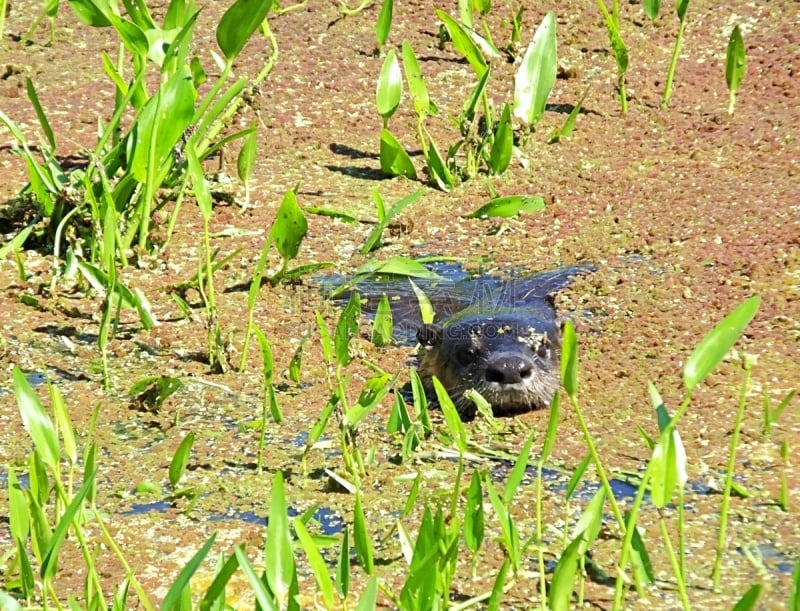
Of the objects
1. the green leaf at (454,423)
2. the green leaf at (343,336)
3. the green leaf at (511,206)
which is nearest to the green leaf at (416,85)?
the green leaf at (511,206)

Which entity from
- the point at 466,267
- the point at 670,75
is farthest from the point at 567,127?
the point at 466,267

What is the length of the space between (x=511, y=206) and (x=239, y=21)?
5.25ft

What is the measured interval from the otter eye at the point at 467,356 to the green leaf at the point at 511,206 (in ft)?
3.11

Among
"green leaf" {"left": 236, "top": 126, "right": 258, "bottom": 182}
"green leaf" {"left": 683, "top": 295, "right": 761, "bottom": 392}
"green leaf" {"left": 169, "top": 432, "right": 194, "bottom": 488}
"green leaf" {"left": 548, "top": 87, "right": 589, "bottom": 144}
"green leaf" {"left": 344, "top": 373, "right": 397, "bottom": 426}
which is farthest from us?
"green leaf" {"left": 548, "top": 87, "right": 589, "bottom": 144}

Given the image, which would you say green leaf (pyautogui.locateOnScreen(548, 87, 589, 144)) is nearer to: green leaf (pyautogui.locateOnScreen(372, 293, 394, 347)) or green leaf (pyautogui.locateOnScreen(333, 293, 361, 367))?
green leaf (pyautogui.locateOnScreen(372, 293, 394, 347))

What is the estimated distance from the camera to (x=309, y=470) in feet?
11.9

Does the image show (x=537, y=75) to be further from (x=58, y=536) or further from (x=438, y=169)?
(x=58, y=536)

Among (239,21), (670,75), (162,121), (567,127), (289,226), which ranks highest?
(239,21)

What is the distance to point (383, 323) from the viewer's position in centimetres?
434

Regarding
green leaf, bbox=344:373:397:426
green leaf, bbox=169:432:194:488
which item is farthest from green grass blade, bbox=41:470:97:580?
green leaf, bbox=344:373:397:426

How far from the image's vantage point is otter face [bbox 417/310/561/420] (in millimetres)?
4406

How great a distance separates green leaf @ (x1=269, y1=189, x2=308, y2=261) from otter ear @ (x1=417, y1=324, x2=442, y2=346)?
66 centimetres

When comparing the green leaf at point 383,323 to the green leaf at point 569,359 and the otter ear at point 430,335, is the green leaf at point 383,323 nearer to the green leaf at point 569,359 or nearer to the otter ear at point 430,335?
the otter ear at point 430,335

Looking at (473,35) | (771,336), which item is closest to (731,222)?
(771,336)
